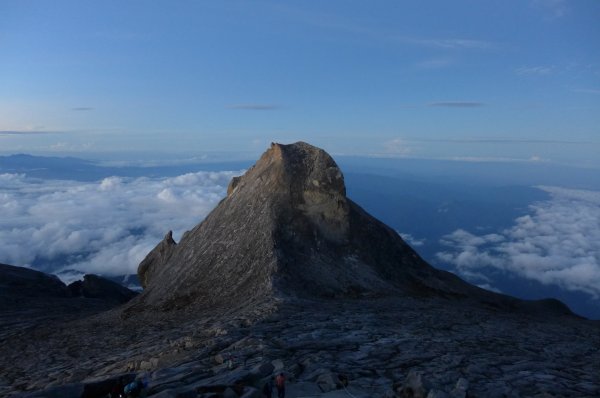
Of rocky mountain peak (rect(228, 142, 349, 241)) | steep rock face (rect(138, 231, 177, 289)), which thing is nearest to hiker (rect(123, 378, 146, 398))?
rocky mountain peak (rect(228, 142, 349, 241))

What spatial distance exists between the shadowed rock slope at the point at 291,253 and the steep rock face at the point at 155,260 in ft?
4.47

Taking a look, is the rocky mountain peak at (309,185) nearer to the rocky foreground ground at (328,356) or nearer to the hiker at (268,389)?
the rocky foreground ground at (328,356)

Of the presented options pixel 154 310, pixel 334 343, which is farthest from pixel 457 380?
pixel 154 310

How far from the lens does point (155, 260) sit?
5859 cm

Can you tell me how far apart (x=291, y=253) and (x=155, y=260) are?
85.5 ft

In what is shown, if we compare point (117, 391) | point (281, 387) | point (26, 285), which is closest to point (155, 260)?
point (26, 285)

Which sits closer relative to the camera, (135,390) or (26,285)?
(135,390)

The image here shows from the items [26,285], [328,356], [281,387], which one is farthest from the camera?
[26,285]

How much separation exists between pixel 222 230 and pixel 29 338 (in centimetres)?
1877

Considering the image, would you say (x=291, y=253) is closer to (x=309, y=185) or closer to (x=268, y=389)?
(x=309, y=185)

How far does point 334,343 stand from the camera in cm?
2103

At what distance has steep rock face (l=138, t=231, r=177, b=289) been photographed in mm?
56688

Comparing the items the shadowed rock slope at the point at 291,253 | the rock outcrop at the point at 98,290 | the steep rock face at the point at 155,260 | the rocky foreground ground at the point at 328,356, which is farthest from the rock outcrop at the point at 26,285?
the rocky foreground ground at the point at 328,356

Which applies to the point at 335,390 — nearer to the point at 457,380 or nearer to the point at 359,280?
the point at 457,380
